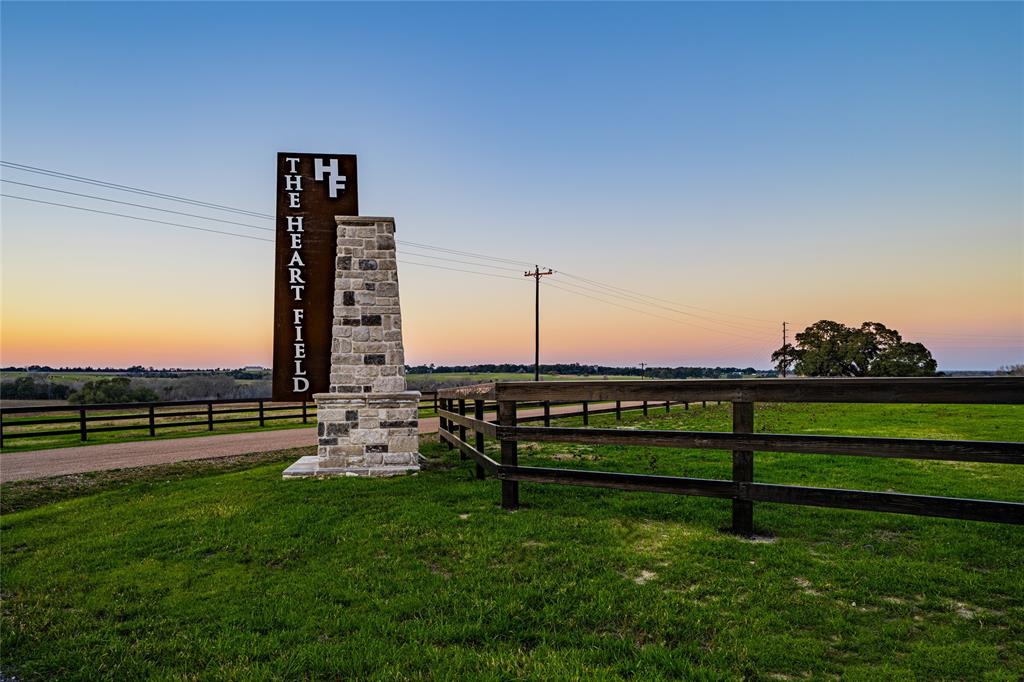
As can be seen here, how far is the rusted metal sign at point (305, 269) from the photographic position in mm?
10781

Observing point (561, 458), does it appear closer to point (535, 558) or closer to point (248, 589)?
point (535, 558)

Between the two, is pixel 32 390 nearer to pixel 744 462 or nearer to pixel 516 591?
pixel 516 591

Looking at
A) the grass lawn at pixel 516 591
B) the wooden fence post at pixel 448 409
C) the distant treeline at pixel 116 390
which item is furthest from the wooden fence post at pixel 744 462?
the distant treeline at pixel 116 390

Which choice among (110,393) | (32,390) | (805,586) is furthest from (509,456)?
(32,390)

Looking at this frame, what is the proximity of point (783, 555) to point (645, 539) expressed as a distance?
1.23 metres

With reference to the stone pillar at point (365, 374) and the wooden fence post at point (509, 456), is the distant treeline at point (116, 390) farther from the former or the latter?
the wooden fence post at point (509, 456)

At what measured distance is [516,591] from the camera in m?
4.07

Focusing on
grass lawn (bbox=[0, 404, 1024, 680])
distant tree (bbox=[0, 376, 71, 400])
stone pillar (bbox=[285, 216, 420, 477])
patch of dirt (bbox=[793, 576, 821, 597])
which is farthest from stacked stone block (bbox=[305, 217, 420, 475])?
distant tree (bbox=[0, 376, 71, 400])

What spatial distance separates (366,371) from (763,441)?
7.31m

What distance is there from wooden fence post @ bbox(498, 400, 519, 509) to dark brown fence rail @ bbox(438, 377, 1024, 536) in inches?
0.5

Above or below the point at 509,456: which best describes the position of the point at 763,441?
above

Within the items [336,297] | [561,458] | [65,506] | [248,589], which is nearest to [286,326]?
[336,297]

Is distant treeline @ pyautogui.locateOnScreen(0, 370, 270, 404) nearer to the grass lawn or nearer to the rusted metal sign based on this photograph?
the rusted metal sign

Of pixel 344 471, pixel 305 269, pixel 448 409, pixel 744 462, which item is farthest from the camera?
pixel 448 409
